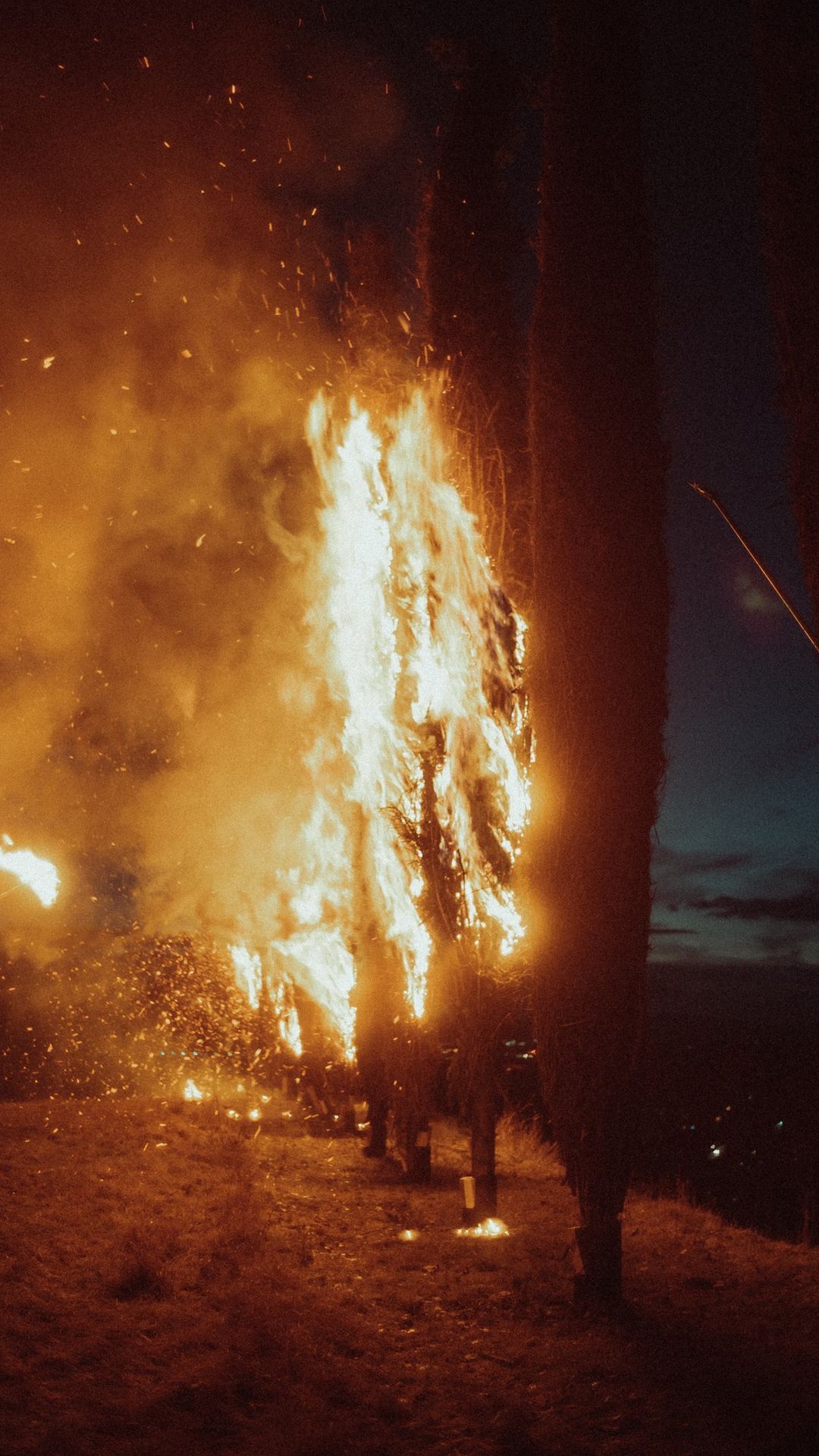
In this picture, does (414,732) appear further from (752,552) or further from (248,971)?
(248,971)

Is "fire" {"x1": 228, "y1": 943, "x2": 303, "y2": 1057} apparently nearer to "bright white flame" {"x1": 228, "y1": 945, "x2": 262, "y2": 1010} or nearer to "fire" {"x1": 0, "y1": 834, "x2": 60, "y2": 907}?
"bright white flame" {"x1": 228, "y1": 945, "x2": 262, "y2": 1010}

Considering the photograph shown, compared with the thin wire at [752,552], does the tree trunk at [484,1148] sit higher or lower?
lower

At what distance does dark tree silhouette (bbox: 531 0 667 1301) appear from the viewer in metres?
6.46

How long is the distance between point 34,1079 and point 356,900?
7.97m

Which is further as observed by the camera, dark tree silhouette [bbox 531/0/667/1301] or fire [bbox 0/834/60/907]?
fire [bbox 0/834/60/907]

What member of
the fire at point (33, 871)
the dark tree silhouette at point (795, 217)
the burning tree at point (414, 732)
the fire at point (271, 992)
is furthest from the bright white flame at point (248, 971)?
the dark tree silhouette at point (795, 217)

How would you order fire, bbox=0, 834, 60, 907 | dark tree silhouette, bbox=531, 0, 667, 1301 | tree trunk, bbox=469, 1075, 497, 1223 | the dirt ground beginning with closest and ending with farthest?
the dirt ground → dark tree silhouette, bbox=531, 0, 667, 1301 → tree trunk, bbox=469, 1075, 497, 1223 → fire, bbox=0, 834, 60, 907

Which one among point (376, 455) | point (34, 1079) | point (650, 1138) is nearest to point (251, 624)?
point (376, 455)

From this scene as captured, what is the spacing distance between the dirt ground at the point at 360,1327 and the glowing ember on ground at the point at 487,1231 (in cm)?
13

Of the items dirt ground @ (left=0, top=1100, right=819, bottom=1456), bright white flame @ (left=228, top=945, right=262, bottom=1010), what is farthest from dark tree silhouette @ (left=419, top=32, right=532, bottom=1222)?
bright white flame @ (left=228, top=945, right=262, bottom=1010)

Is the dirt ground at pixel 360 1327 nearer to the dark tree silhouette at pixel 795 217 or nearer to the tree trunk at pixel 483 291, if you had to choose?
the dark tree silhouette at pixel 795 217

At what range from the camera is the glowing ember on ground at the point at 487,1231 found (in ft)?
25.0

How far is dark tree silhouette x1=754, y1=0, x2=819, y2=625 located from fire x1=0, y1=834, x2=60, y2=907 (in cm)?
969

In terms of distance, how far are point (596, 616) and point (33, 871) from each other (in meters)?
8.36
